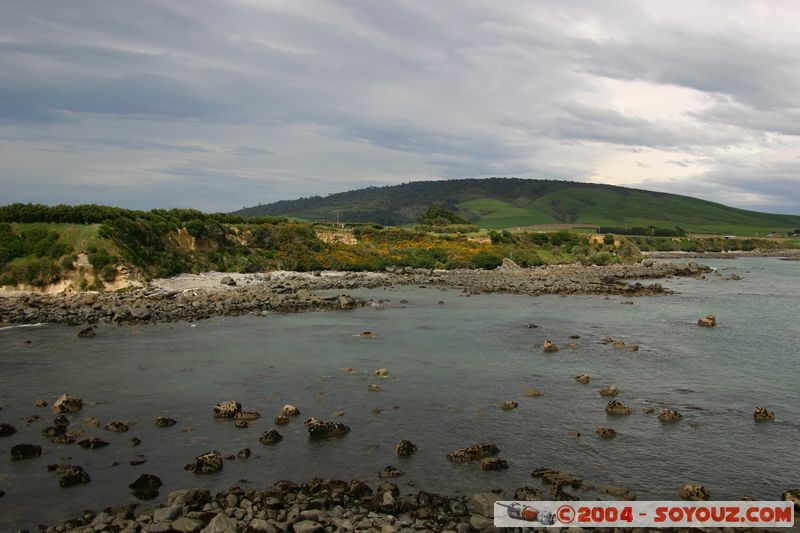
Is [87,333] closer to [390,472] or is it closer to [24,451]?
[24,451]

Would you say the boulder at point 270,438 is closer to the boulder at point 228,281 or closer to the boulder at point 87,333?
the boulder at point 87,333

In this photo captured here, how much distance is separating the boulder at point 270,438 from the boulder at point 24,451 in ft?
19.6

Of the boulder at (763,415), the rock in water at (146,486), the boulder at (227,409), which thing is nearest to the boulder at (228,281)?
the boulder at (227,409)

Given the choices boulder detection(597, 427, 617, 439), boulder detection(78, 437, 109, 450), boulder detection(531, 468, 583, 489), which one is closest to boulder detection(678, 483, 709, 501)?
boulder detection(531, 468, 583, 489)

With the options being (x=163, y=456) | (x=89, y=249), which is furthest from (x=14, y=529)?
(x=89, y=249)

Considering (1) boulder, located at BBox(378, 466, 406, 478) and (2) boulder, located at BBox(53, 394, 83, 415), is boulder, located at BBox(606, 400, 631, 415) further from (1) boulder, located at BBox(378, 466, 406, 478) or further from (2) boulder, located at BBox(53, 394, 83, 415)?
(2) boulder, located at BBox(53, 394, 83, 415)

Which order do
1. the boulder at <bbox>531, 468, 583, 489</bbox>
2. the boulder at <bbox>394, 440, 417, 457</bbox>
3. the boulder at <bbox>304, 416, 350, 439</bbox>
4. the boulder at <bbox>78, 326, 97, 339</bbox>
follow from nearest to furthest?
the boulder at <bbox>531, 468, 583, 489</bbox> → the boulder at <bbox>394, 440, 417, 457</bbox> → the boulder at <bbox>304, 416, 350, 439</bbox> → the boulder at <bbox>78, 326, 97, 339</bbox>

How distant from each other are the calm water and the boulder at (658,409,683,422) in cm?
35

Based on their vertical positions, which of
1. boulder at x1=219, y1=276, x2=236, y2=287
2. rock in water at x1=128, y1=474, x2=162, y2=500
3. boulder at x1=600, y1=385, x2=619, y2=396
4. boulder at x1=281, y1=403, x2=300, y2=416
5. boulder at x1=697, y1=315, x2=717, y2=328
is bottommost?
rock in water at x1=128, y1=474, x2=162, y2=500

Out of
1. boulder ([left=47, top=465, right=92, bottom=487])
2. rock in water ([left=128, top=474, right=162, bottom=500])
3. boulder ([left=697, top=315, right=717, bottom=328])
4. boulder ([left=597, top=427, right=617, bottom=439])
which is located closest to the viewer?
rock in water ([left=128, top=474, right=162, bottom=500])

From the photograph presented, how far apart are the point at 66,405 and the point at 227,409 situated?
5.54 metres

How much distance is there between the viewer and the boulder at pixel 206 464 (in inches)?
588

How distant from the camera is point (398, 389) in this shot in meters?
22.9

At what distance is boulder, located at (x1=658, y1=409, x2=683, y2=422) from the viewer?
63.8 feet
